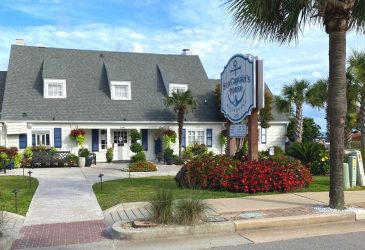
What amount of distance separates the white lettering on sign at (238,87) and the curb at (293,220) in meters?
4.33

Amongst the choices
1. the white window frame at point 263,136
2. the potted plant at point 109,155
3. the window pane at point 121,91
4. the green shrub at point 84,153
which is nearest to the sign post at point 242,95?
the green shrub at point 84,153

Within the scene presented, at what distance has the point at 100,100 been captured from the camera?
94.7 ft

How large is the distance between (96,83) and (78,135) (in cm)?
463

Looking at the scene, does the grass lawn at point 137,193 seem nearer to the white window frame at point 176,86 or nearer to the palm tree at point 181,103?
the palm tree at point 181,103

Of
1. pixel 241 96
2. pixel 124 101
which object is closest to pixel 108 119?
pixel 124 101

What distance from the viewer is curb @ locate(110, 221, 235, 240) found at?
7250 mm

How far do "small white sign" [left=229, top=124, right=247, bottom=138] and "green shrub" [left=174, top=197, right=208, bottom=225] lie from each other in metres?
5.23

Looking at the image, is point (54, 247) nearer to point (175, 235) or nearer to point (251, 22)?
point (175, 235)

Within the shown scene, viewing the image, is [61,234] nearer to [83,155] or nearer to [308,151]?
[308,151]

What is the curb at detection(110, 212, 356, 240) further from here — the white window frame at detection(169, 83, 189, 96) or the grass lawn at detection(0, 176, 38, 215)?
the white window frame at detection(169, 83, 189, 96)

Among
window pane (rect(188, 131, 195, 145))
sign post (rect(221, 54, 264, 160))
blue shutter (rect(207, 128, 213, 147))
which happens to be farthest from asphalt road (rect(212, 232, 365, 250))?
blue shutter (rect(207, 128, 213, 147))

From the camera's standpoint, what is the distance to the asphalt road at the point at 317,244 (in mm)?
6750

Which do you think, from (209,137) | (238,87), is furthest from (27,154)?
(238,87)

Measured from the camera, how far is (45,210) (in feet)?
32.9
